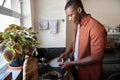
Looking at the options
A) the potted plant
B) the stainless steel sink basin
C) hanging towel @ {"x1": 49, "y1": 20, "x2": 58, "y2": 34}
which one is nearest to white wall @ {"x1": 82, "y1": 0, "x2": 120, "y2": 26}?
hanging towel @ {"x1": 49, "y1": 20, "x2": 58, "y2": 34}

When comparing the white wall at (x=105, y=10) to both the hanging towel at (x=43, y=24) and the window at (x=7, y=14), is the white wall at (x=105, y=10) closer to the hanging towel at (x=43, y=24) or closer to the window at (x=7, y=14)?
the hanging towel at (x=43, y=24)

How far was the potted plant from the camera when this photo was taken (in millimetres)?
1133

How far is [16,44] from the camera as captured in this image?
116cm

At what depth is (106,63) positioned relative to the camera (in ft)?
7.31

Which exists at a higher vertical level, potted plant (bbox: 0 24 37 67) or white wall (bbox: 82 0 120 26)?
white wall (bbox: 82 0 120 26)

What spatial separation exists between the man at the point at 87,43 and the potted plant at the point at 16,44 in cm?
44

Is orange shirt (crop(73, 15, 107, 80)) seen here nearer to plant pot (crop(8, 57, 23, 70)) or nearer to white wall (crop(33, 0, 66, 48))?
plant pot (crop(8, 57, 23, 70))

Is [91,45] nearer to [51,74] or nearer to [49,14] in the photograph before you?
[51,74]

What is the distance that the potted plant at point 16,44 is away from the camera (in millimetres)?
1133

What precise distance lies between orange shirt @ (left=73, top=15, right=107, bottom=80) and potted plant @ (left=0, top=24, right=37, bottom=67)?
54 cm

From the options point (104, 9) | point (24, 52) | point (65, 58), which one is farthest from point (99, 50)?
point (104, 9)

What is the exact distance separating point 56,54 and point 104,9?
1.36m

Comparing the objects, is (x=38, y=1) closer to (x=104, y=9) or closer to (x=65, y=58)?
(x=65, y=58)

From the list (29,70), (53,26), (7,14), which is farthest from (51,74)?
(53,26)
